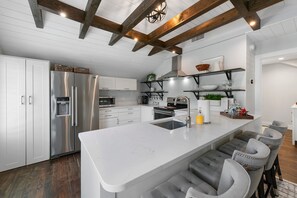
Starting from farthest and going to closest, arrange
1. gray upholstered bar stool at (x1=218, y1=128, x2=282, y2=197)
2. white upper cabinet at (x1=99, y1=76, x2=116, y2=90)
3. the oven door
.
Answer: white upper cabinet at (x1=99, y1=76, x2=116, y2=90) → the oven door → gray upholstered bar stool at (x1=218, y1=128, x2=282, y2=197)

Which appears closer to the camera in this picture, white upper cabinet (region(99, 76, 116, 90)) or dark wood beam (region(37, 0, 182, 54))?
dark wood beam (region(37, 0, 182, 54))

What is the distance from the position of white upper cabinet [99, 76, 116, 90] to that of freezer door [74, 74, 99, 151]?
2.28 ft

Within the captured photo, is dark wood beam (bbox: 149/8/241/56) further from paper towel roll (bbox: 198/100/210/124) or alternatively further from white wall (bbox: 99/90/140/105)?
white wall (bbox: 99/90/140/105)

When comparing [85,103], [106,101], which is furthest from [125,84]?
[85,103]

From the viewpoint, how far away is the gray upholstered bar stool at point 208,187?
1.89 feet

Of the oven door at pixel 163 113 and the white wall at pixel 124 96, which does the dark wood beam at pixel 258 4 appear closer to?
the oven door at pixel 163 113

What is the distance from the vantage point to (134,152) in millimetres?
940

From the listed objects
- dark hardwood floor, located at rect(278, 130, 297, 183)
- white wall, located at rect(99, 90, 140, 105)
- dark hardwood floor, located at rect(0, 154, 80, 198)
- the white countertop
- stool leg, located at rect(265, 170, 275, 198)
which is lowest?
dark hardwood floor, located at rect(0, 154, 80, 198)

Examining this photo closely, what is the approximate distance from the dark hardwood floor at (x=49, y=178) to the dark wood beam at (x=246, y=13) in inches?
101

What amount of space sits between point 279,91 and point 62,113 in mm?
7134

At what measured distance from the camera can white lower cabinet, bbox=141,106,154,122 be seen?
430cm

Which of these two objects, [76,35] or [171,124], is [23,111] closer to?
[76,35]

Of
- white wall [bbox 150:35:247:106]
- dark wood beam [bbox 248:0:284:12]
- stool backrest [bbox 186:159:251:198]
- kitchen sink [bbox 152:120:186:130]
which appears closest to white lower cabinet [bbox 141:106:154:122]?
white wall [bbox 150:35:247:106]

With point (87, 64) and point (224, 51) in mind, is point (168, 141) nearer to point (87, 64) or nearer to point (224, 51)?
point (224, 51)
